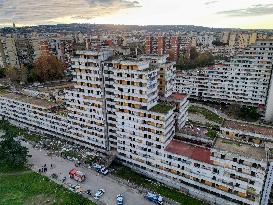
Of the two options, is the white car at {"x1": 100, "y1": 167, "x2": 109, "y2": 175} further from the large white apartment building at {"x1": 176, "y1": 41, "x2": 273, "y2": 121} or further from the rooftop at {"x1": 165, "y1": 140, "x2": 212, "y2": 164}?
the large white apartment building at {"x1": 176, "y1": 41, "x2": 273, "y2": 121}

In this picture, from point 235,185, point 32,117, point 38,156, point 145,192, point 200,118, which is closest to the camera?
point 235,185

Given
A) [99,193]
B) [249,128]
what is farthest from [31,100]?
[249,128]

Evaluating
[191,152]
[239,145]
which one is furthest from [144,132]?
[239,145]

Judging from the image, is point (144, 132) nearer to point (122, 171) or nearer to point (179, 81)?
point (122, 171)

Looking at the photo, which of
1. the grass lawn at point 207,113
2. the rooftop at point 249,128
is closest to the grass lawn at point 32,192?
the rooftop at point 249,128

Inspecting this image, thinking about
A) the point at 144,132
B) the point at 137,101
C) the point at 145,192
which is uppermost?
the point at 137,101
